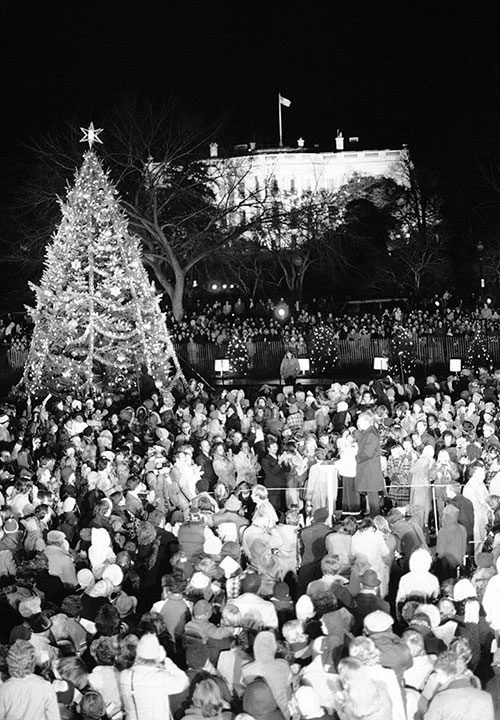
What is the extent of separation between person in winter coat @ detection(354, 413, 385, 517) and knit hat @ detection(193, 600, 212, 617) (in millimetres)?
6057

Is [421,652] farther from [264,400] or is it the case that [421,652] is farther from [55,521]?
[264,400]

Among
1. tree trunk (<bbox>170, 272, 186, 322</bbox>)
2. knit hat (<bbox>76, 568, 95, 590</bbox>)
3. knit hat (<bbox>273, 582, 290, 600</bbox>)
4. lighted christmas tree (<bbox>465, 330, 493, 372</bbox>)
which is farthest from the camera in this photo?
tree trunk (<bbox>170, 272, 186, 322</bbox>)

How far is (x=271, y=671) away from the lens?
26.5 ft

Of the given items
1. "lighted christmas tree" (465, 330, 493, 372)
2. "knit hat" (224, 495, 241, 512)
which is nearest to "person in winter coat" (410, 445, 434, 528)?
"knit hat" (224, 495, 241, 512)

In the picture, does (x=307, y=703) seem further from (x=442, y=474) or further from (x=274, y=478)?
(x=274, y=478)

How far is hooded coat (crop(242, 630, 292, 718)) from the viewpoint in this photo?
803 cm

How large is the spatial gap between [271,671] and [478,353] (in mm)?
25498

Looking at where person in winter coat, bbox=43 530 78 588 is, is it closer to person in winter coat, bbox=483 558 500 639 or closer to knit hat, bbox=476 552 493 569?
knit hat, bbox=476 552 493 569

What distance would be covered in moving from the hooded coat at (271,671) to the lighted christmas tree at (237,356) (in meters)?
26.4

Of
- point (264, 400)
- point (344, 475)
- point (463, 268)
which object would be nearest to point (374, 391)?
point (264, 400)

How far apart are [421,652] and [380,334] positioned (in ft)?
89.0

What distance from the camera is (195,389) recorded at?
83.1 ft

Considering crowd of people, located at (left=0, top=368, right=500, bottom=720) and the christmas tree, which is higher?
the christmas tree

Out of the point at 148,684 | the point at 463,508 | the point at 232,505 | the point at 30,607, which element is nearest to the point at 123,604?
the point at 30,607
